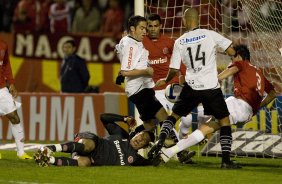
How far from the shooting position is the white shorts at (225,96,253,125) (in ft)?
48.2

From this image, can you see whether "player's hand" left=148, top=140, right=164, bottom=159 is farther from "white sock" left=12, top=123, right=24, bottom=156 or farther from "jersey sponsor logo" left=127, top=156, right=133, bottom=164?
"white sock" left=12, top=123, right=24, bottom=156

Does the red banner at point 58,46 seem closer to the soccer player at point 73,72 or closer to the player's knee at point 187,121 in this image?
the soccer player at point 73,72

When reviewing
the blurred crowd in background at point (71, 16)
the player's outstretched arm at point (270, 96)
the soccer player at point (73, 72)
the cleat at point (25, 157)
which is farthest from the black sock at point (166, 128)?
the blurred crowd in background at point (71, 16)

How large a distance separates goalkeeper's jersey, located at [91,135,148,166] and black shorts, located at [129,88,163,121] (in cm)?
90

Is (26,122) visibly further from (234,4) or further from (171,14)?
(234,4)

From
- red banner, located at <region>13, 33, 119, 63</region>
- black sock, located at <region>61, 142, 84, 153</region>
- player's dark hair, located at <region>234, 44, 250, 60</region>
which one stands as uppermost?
red banner, located at <region>13, 33, 119, 63</region>

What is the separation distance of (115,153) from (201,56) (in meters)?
1.65

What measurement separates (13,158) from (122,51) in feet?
7.82

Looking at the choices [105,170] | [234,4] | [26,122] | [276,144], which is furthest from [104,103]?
[105,170]

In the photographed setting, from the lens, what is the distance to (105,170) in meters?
13.2

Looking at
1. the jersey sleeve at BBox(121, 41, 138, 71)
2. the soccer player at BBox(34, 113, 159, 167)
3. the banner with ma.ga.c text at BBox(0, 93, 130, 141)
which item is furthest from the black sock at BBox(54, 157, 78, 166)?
the banner with ma.ga.c text at BBox(0, 93, 130, 141)

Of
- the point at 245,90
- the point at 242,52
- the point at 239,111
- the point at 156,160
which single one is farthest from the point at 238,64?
the point at 156,160

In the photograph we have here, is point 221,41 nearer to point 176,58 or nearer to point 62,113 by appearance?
point 176,58

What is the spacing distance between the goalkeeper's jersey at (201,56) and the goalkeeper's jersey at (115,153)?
114 centimetres
